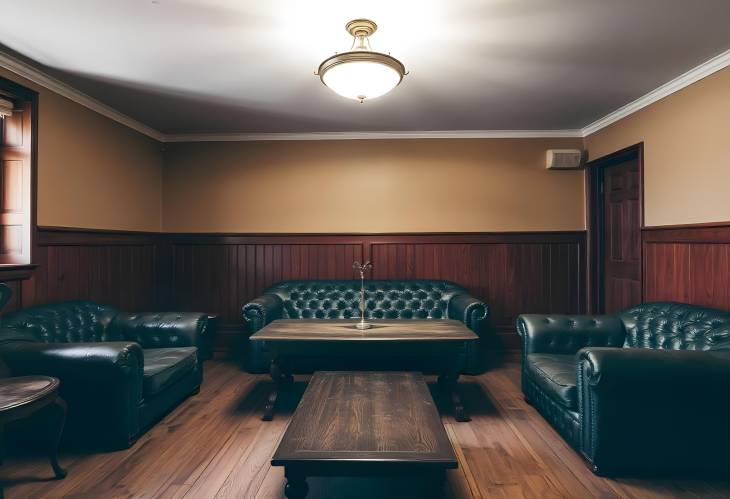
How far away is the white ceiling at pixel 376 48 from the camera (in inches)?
→ 94.2

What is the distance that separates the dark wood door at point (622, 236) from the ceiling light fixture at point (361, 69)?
9.05 feet

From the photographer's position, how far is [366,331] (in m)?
3.28

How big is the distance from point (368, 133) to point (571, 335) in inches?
117

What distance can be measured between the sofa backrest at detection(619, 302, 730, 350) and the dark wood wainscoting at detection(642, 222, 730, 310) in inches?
11.0

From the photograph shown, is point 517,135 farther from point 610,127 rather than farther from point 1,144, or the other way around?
point 1,144

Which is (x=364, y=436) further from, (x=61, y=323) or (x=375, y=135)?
(x=375, y=135)

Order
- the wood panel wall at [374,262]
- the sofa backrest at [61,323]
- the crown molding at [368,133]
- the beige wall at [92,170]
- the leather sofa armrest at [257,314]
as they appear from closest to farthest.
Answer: the sofa backrest at [61,323] → the crown molding at [368,133] → the beige wall at [92,170] → the leather sofa armrest at [257,314] → the wood panel wall at [374,262]

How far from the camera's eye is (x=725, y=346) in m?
2.49

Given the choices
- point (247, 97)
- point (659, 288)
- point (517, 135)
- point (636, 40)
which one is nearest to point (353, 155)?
point (247, 97)

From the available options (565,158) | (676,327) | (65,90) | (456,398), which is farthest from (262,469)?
(565,158)

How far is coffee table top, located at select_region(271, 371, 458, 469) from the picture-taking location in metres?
1.72

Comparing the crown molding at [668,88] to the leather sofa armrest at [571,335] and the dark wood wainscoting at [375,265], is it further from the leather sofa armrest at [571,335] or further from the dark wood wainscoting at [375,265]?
the leather sofa armrest at [571,335]

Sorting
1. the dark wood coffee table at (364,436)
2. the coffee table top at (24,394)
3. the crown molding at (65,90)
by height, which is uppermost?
the crown molding at (65,90)

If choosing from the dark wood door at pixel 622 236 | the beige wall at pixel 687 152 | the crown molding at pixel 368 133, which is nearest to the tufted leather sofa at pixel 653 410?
the beige wall at pixel 687 152
